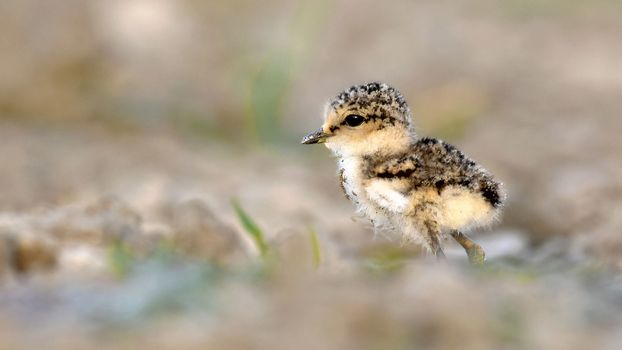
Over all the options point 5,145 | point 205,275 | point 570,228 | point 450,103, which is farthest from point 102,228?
point 450,103

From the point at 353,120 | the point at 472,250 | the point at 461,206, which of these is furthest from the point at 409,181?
the point at 353,120

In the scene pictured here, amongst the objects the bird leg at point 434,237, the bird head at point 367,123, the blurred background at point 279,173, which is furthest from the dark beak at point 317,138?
the bird leg at point 434,237

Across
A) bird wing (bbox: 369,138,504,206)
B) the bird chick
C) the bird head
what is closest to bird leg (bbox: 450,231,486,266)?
the bird chick

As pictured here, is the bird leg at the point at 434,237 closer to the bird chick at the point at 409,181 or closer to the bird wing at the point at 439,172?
the bird chick at the point at 409,181

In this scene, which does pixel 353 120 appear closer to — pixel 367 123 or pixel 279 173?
pixel 367 123

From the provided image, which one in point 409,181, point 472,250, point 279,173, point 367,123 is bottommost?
point 472,250

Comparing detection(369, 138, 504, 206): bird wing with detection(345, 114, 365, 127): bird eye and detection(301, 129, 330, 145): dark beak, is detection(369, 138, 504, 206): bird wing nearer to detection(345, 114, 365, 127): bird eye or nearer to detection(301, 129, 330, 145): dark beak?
detection(345, 114, 365, 127): bird eye
